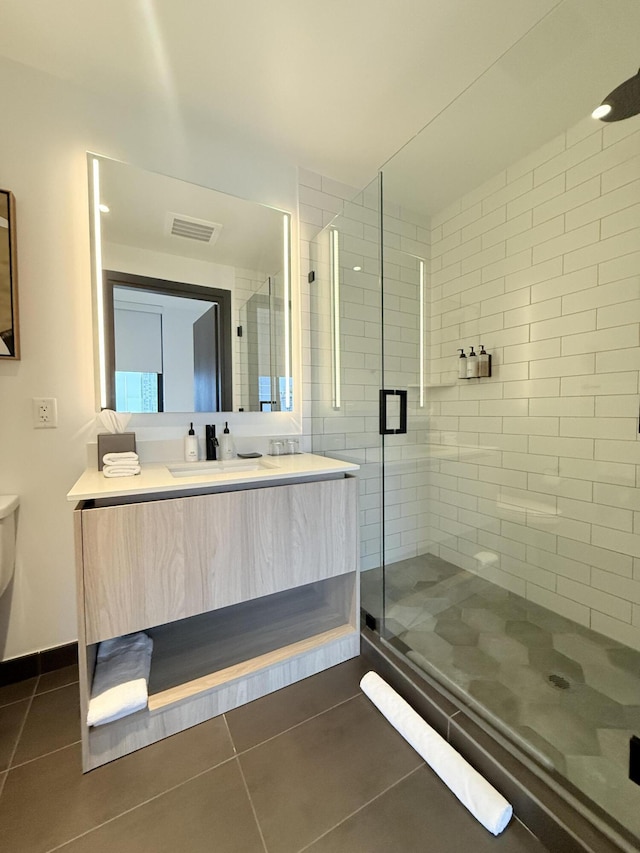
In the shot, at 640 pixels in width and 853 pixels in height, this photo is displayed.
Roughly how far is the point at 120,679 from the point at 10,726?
1.62 feet

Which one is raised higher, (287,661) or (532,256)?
(532,256)

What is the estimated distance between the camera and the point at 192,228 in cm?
169

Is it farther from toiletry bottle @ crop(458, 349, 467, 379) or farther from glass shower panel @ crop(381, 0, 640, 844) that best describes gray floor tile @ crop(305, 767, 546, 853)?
toiletry bottle @ crop(458, 349, 467, 379)

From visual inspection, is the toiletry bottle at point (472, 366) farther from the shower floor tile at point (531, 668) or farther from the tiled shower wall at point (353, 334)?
the shower floor tile at point (531, 668)

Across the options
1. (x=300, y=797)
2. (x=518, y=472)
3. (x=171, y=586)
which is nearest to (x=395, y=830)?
(x=300, y=797)

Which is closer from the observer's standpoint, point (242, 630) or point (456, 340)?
point (242, 630)

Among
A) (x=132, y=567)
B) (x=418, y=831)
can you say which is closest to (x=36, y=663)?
(x=132, y=567)

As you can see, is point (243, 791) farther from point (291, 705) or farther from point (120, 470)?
point (120, 470)

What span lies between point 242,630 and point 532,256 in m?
2.38

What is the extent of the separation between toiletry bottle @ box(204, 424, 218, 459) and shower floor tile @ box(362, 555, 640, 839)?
1097 mm

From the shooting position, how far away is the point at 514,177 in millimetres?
1884

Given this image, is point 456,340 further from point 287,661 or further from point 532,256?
point 287,661

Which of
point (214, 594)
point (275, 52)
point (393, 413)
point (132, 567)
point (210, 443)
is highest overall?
point (275, 52)

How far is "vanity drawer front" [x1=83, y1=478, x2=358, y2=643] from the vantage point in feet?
3.43
